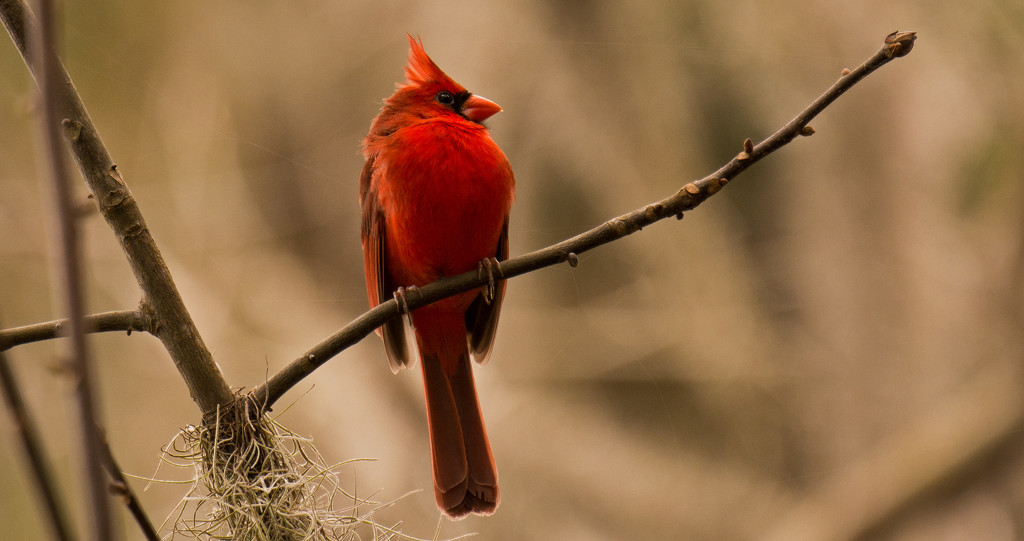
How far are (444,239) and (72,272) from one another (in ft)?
6.50

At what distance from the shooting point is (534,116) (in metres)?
5.12

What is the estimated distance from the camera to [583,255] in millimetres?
5211

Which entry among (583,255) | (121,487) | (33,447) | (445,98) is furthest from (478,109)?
(33,447)

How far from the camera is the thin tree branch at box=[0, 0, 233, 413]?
5.52 ft

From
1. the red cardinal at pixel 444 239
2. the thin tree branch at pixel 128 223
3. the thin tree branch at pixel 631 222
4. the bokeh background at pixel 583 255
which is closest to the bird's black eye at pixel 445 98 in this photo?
the red cardinal at pixel 444 239

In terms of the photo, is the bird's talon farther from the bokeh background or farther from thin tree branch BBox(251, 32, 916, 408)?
the bokeh background

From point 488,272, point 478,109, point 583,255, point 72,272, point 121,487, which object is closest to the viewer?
point 72,272

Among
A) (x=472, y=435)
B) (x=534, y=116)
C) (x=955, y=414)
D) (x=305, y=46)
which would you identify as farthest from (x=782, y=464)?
(x=305, y=46)

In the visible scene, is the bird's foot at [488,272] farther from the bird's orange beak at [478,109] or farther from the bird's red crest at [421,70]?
the bird's red crest at [421,70]

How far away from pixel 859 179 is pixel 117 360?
14.0ft

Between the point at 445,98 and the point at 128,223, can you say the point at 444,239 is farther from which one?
the point at 128,223

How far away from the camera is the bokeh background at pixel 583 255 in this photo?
16.0 feet

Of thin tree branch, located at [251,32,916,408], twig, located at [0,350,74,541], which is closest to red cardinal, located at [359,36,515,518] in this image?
thin tree branch, located at [251,32,916,408]

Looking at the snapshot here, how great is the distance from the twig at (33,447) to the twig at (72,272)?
0.05 m
